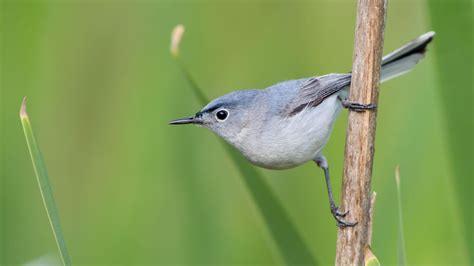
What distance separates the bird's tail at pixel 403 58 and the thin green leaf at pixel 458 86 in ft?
1.40

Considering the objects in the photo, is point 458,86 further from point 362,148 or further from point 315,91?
point 315,91

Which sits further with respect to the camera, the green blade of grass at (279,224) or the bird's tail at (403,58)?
the bird's tail at (403,58)

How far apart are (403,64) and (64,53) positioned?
224cm

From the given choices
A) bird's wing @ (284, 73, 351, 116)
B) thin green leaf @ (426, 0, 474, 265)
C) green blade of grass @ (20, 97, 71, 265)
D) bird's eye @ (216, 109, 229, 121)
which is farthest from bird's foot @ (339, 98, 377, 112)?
green blade of grass @ (20, 97, 71, 265)

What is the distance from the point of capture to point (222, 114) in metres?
2.30

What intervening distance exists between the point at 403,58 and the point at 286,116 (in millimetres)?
492

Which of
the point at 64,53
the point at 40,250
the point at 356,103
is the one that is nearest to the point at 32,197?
the point at 40,250

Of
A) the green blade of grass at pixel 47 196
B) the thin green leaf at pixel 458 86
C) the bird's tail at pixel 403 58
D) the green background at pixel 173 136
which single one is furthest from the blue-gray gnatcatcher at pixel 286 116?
the green blade of grass at pixel 47 196

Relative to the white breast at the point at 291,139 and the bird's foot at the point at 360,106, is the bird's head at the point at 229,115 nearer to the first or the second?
the white breast at the point at 291,139

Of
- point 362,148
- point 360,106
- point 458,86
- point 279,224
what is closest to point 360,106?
point 360,106

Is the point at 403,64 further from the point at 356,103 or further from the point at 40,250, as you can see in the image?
the point at 40,250

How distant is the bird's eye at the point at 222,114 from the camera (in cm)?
229

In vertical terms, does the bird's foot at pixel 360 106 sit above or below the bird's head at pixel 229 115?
below

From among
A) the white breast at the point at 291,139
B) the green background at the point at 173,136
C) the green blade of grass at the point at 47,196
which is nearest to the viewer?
the green blade of grass at the point at 47,196
